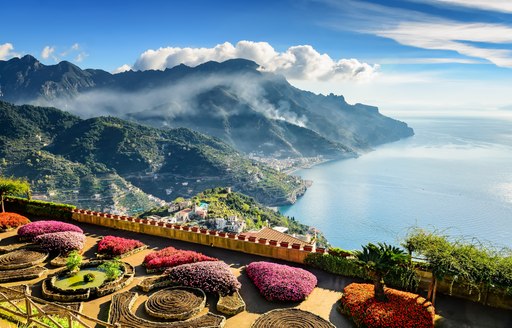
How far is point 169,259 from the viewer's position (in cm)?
1728

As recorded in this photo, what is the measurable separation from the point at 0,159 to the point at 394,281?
17143cm

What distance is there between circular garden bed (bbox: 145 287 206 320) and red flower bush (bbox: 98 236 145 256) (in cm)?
539

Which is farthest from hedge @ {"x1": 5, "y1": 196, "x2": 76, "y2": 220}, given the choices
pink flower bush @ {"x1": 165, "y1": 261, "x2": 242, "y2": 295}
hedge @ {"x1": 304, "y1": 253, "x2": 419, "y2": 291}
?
hedge @ {"x1": 304, "y1": 253, "x2": 419, "y2": 291}

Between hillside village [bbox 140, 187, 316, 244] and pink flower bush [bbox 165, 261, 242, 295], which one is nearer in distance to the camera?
pink flower bush [bbox 165, 261, 242, 295]

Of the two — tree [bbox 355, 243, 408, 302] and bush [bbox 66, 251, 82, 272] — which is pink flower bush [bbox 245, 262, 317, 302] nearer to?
tree [bbox 355, 243, 408, 302]

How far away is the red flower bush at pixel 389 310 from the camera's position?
11.9 m

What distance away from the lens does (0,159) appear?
148500 millimetres

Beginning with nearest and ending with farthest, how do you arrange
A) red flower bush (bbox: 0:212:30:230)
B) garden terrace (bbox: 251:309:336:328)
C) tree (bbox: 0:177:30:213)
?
garden terrace (bbox: 251:309:336:328) < red flower bush (bbox: 0:212:30:230) < tree (bbox: 0:177:30:213)

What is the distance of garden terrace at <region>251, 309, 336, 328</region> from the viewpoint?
12.1 metres

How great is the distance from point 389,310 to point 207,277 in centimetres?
687

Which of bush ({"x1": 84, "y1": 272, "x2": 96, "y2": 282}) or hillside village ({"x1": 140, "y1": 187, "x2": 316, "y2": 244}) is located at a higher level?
bush ({"x1": 84, "y1": 272, "x2": 96, "y2": 282})

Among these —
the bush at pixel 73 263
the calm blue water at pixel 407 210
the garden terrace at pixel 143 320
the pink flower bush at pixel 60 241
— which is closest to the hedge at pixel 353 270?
the garden terrace at pixel 143 320

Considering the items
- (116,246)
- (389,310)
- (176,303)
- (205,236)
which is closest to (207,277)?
(176,303)

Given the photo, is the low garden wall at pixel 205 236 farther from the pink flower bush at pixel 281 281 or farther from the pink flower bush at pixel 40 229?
the pink flower bush at pixel 40 229
